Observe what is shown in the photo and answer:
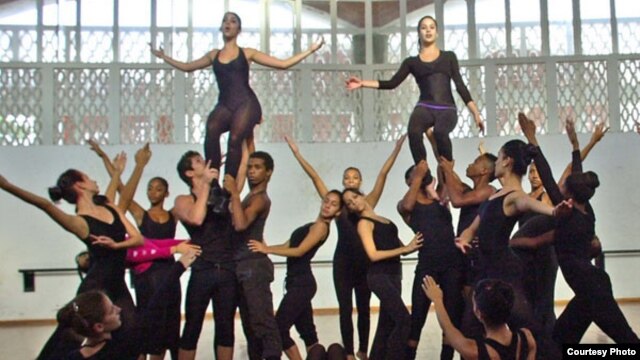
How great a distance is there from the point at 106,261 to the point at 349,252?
4.95 feet

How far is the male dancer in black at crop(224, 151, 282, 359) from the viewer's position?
3930 mm

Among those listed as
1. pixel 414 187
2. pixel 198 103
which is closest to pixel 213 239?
pixel 414 187

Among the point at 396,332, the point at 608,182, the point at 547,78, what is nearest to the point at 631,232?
the point at 608,182

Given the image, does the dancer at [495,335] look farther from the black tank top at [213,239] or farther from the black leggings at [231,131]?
the black leggings at [231,131]

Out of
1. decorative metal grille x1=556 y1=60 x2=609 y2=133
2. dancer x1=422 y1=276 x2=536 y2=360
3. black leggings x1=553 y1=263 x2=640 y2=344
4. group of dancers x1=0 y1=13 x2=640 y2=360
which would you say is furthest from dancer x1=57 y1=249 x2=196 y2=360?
decorative metal grille x1=556 y1=60 x2=609 y2=133

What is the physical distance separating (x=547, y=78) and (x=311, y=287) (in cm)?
510

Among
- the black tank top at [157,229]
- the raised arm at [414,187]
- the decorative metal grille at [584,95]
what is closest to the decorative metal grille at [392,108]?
the decorative metal grille at [584,95]

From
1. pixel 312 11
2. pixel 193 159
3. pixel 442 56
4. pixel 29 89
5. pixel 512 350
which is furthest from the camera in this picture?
pixel 312 11

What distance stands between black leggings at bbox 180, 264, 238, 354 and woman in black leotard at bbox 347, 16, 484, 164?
4.74ft

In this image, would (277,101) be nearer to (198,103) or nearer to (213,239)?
(198,103)

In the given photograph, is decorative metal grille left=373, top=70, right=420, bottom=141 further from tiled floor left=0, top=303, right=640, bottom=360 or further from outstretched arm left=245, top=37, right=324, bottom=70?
outstretched arm left=245, top=37, right=324, bottom=70

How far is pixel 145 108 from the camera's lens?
321 inches

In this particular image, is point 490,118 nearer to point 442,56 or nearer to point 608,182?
point 608,182

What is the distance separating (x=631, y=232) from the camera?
812cm
